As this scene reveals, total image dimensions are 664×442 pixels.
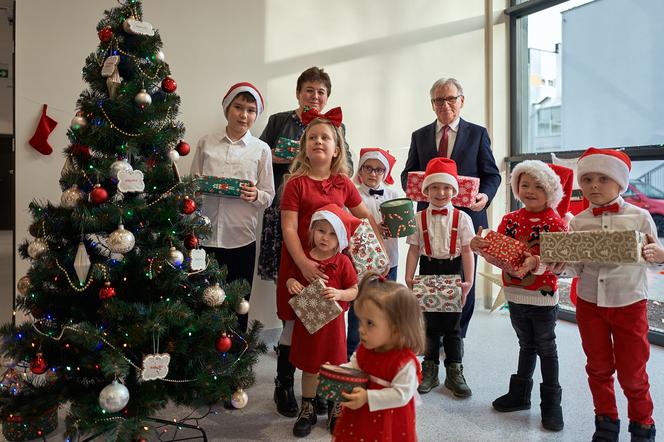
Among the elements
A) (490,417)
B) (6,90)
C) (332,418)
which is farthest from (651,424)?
(6,90)

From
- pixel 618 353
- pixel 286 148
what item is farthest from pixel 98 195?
pixel 618 353

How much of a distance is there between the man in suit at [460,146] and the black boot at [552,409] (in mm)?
747

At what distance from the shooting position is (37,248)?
1848 millimetres

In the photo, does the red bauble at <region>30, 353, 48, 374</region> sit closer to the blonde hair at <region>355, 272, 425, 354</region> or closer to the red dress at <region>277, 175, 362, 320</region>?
the red dress at <region>277, 175, 362, 320</region>

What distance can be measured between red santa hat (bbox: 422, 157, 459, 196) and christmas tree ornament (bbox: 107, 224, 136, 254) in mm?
1479

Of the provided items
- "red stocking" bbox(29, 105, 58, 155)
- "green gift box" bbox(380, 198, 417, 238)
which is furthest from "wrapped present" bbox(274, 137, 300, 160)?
"red stocking" bbox(29, 105, 58, 155)

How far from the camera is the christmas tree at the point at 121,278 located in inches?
71.2

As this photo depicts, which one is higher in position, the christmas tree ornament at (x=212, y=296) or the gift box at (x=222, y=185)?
the gift box at (x=222, y=185)

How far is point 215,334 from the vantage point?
2.01 meters

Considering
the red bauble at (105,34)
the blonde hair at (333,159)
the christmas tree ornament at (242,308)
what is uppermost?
the red bauble at (105,34)

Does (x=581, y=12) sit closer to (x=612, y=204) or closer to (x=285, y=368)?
(x=612, y=204)

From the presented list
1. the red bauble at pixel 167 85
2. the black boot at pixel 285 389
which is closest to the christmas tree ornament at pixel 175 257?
the red bauble at pixel 167 85

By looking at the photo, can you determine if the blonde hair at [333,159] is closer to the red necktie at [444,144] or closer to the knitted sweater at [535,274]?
the knitted sweater at [535,274]

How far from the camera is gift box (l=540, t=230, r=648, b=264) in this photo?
1.86 metres
